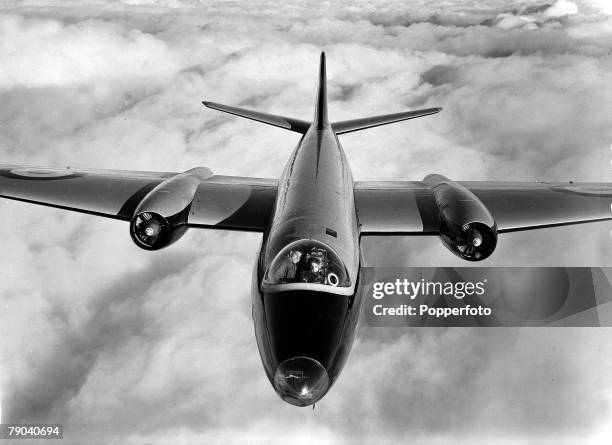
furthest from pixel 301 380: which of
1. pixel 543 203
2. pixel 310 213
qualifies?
pixel 543 203

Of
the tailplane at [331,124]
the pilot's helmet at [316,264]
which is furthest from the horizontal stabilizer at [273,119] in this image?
the pilot's helmet at [316,264]

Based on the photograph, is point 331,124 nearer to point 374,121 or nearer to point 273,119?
point 374,121

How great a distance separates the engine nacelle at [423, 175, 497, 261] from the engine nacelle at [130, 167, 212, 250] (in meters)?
6.58

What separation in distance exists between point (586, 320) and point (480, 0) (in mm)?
17020

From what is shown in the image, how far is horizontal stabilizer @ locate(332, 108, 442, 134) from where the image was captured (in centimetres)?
1709

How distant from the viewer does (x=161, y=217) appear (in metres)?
12.2

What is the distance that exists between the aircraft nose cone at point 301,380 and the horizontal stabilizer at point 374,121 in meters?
10.5

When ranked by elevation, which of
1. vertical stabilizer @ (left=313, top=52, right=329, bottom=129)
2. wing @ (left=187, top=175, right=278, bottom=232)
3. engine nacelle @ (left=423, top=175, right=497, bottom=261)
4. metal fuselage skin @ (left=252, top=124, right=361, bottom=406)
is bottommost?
metal fuselage skin @ (left=252, top=124, right=361, bottom=406)

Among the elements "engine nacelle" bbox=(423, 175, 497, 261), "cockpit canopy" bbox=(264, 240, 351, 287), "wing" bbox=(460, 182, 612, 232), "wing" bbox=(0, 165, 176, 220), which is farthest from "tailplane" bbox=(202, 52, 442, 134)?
"cockpit canopy" bbox=(264, 240, 351, 287)

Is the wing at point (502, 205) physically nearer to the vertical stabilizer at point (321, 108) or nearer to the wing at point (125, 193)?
the vertical stabilizer at point (321, 108)

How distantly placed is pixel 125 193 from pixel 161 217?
3.01m

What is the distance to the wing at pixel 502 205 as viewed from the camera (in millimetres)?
13500

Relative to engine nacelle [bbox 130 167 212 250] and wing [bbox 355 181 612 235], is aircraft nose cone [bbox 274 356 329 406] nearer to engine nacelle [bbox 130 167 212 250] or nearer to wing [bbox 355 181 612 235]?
engine nacelle [bbox 130 167 212 250]

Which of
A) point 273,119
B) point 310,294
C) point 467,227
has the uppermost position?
point 273,119
